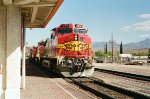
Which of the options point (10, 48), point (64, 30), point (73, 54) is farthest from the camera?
point (64, 30)

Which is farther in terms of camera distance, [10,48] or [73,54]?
[73,54]

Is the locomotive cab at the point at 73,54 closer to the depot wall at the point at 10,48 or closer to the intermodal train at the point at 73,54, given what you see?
the intermodal train at the point at 73,54

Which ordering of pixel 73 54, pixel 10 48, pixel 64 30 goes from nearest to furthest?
pixel 10 48, pixel 73 54, pixel 64 30

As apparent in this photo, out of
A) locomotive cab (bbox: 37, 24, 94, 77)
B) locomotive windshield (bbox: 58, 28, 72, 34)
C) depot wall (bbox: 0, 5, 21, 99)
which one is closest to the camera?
depot wall (bbox: 0, 5, 21, 99)

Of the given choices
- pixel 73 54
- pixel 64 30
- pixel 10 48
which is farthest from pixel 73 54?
pixel 10 48

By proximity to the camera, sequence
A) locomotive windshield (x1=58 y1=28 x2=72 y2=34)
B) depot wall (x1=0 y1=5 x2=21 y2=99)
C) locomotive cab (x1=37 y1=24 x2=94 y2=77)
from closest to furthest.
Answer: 1. depot wall (x1=0 y1=5 x2=21 y2=99)
2. locomotive cab (x1=37 y1=24 x2=94 y2=77)
3. locomotive windshield (x1=58 y1=28 x2=72 y2=34)

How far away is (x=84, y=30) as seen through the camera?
918 inches

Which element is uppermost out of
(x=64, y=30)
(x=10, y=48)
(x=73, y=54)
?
(x=64, y=30)

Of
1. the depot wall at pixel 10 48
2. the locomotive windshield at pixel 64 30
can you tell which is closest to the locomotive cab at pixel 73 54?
the locomotive windshield at pixel 64 30

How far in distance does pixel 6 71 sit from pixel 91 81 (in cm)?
1081

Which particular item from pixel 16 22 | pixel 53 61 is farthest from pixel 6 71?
pixel 53 61

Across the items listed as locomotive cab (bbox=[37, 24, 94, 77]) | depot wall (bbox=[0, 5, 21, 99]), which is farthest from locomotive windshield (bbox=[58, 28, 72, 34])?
depot wall (bbox=[0, 5, 21, 99])

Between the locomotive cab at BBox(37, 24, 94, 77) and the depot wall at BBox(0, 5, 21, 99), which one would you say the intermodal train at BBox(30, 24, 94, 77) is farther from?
the depot wall at BBox(0, 5, 21, 99)

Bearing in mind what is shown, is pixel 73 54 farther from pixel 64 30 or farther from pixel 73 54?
pixel 64 30
